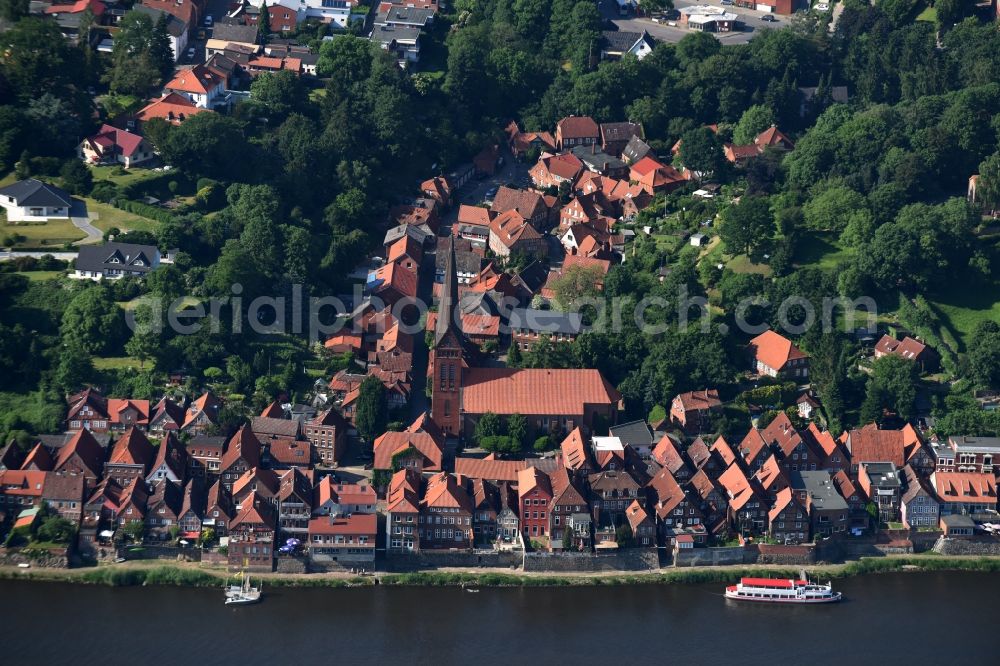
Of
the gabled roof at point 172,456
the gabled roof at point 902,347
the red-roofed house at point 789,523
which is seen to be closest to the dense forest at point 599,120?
the gabled roof at point 902,347

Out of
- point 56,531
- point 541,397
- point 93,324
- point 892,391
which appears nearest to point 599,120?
point 541,397

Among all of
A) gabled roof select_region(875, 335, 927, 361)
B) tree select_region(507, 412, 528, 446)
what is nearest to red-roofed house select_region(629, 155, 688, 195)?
gabled roof select_region(875, 335, 927, 361)

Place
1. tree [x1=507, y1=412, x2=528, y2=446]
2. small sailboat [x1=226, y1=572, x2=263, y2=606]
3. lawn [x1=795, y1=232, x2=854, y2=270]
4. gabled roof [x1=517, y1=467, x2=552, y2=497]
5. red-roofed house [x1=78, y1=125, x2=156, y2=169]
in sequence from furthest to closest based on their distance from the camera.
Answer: red-roofed house [x1=78, y1=125, x2=156, y2=169]
lawn [x1=795, y1=232, x2=854, y2=270]
tree [x1=507, y1=412, x2=528, y2=446]
gabled roof [x1=517, y1=467, x2=552, y2=497]
small sailboat [x1=226, y1=572, x2=263, y2=606]

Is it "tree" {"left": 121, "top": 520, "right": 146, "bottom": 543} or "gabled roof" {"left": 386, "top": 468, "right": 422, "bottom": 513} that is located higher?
"gabled roof" {"left": 386, "top": 468, "right": 422, "bottom": 513}

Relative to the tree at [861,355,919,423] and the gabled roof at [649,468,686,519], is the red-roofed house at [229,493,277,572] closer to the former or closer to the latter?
the gabled roof at [649,468,686,519]

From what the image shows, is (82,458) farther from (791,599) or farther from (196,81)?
(196,81)

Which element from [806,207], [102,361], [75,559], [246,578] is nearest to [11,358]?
[102,361]
